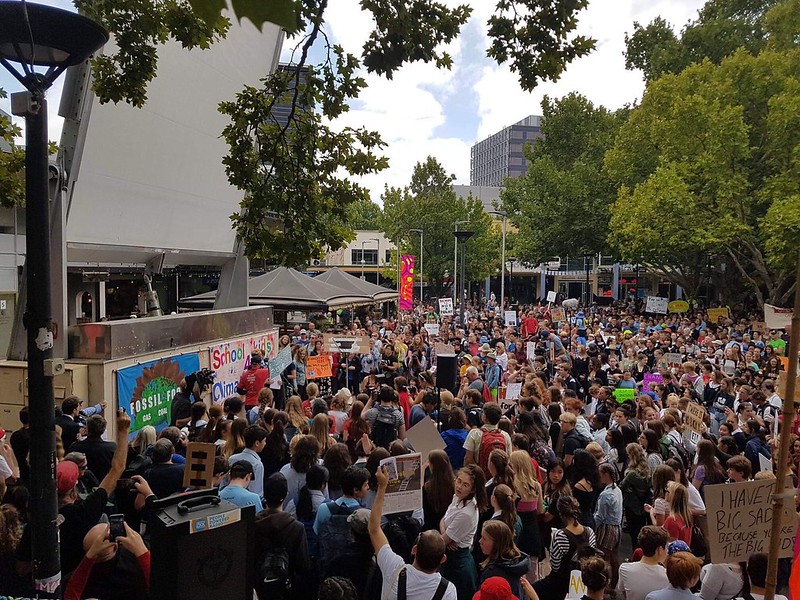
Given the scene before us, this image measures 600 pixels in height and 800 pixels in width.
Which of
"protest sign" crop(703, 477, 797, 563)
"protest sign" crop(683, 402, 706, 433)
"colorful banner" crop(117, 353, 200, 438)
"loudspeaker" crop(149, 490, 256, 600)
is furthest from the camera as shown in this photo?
"colorful banner" crop(117, 353, 200, 438)

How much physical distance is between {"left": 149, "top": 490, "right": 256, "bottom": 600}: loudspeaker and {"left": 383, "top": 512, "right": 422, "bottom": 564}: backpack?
168 centimetres

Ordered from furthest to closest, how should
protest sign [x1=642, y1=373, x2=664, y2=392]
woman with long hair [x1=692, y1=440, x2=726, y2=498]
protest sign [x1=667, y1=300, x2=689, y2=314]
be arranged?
protest sign [x1=667, y1=300, x2=689, y2=314], protest sign [x1=642, y1=373, x2=664, y2=392], woman with long hair [x1=692, y1=440, x2=726, y2=498]

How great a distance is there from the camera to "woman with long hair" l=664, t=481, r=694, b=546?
5.24 metres

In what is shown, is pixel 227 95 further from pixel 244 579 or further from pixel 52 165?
pixel 244 579

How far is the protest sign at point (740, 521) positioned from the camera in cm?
424

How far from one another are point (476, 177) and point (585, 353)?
154184mm

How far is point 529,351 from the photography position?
623 inches

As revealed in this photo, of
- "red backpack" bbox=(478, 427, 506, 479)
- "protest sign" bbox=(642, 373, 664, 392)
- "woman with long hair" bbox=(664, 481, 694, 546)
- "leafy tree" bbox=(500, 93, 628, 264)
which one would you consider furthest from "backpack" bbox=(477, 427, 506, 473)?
"leafy tree" bbox=(500, 93, 628, 264)

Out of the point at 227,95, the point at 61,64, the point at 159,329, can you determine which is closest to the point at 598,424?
the point at 61,64

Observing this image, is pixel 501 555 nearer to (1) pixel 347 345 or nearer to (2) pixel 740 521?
(2) pixel 740 521

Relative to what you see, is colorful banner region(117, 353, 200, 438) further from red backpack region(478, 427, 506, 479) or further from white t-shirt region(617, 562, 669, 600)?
white t-shirt region(617, 562, 669, 600)

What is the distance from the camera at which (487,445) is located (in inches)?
259

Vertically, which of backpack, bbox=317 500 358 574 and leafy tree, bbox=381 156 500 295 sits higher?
leafy tree, bbox=381 156 500 295

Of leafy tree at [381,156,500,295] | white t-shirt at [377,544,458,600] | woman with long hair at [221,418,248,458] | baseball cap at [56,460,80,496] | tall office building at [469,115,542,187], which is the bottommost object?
white t-shirt at [377,544,458,600]
